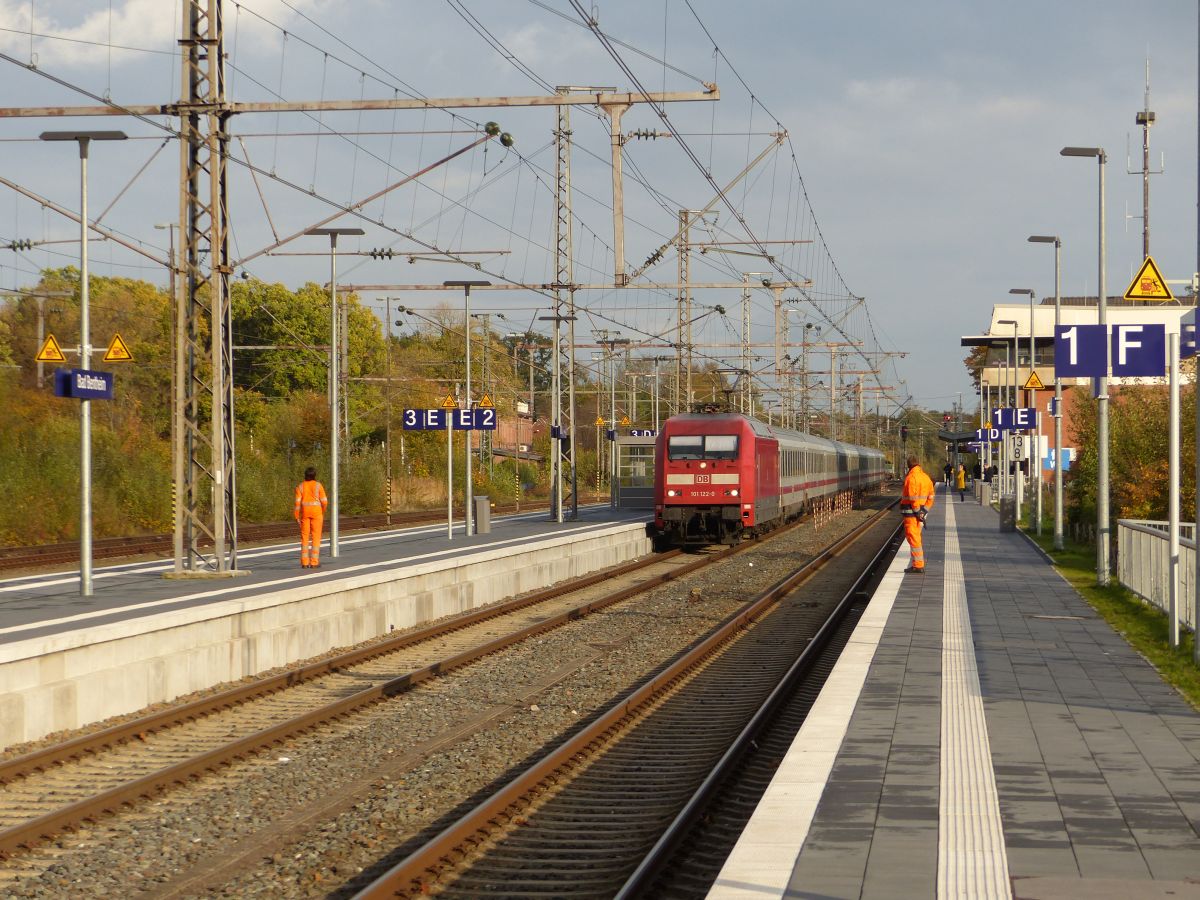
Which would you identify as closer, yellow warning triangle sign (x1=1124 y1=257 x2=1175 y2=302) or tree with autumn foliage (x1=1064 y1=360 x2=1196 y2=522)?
yellow warning triangle sign (x1=1124 y1=257 x2=1175 y2=302)

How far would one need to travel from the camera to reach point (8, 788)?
924cm

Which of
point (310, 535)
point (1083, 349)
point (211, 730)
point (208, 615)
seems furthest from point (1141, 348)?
point (310, 535)

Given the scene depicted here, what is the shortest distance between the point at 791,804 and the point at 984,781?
125 cm

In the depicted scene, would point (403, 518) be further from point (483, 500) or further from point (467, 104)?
point (467, 104)

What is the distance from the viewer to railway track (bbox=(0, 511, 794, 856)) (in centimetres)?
870

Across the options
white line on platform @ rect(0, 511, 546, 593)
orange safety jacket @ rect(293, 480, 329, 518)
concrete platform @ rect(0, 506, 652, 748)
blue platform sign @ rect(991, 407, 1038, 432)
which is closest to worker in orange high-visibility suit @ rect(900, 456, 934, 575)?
concrete platform @ rect(0, 506, 652, 748)

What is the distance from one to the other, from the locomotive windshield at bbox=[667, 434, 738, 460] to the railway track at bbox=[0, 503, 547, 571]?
911cm

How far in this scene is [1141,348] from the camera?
14578 millimetres

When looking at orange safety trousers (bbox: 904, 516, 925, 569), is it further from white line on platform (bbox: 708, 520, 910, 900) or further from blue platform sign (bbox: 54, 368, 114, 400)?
blue platform sign (bbox: 54, 368, 114, 400)

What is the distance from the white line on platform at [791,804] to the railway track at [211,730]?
3.85 m

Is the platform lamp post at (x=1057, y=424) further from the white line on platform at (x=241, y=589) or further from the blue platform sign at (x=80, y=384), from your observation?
the blue platform sign at (x=80, y=384)

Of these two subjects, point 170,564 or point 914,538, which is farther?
point 170,564

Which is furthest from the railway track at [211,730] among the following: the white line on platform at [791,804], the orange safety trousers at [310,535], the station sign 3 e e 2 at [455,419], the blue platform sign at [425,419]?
the blue platform sign at [425,419]

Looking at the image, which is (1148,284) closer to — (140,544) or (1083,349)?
(1083,349)
